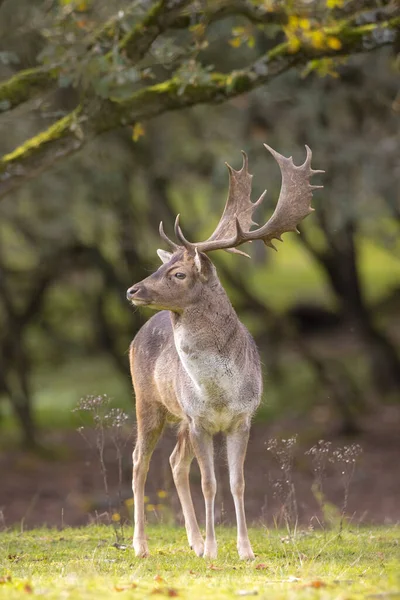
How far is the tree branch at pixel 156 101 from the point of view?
10.6m

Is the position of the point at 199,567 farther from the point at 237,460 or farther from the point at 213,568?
the point at 237,460

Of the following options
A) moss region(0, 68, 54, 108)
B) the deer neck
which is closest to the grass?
the deer neck

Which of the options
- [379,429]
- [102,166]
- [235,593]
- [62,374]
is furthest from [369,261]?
[235,593]

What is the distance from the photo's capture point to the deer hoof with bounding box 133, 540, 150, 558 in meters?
8.98

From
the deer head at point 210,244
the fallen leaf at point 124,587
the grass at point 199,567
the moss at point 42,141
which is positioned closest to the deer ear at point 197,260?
the deer head at point 210,244

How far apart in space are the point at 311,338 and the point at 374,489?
12070 millimetres

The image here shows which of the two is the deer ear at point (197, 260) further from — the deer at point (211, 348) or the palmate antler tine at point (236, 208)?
the palmate antler tine at point (236, 208)

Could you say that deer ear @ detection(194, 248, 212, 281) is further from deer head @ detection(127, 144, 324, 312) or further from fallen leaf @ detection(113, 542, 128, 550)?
fallen leaf @ detection(113, 542, 128, 550)

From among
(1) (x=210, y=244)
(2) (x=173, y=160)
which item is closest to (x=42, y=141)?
(1) (x=210, y=244)

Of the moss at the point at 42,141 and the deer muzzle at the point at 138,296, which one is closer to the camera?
the deer muzzle at the point at 138,296

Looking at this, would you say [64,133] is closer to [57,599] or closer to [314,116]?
[57,599]

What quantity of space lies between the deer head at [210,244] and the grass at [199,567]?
2.02 metres

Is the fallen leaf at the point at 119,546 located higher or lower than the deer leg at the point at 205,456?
lower

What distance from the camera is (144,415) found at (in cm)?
979
